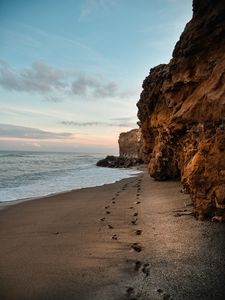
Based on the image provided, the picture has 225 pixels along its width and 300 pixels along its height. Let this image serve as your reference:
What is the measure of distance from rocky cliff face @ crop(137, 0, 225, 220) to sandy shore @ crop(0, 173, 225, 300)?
2.80 ft

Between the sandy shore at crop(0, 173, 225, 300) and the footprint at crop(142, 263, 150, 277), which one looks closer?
the sandy shore at crop(0, 173, 225, 300)

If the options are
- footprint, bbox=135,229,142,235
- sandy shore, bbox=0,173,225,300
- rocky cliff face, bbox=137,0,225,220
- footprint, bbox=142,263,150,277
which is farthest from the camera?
rocky cliff face, bbox=137,0,225,220

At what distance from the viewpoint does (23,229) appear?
764 centimetres

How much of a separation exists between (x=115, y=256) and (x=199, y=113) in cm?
516

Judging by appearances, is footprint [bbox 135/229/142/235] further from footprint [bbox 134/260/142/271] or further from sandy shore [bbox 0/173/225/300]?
footprint [bbox 134/260/142/271]

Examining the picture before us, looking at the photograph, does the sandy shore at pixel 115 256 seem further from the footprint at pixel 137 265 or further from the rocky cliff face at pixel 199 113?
the rocky cliff face at pixel 199 113

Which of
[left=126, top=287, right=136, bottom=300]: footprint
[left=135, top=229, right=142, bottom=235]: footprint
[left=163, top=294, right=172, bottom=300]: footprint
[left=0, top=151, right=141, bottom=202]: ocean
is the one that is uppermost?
[left=135, top=229, right=142, bottom=235]: footprint

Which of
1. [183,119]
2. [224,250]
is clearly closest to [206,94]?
[183,119]

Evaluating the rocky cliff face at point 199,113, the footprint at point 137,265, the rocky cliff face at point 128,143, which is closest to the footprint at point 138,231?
the rocky cliff face at point 199,113

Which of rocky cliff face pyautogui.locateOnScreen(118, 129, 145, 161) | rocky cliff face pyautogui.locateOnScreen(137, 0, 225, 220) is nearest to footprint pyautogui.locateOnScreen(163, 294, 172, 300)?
rocky cliff face pyautogui.locateOnScreen(137, 0, 225, 220)

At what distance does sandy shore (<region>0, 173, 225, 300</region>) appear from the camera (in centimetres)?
412

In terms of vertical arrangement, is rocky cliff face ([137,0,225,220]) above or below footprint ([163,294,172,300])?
above

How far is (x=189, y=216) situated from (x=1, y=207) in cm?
752

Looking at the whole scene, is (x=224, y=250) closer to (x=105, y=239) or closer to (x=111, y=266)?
(x=111, y=266)
